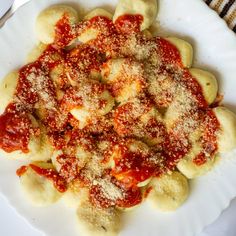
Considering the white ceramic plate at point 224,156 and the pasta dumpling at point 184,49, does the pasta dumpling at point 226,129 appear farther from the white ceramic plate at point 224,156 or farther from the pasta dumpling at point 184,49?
the pasta dumpling at point 184,49

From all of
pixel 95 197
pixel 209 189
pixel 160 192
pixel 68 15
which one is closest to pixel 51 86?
pixel 68 15

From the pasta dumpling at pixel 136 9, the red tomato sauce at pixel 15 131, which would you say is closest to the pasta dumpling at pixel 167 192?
the red tomato sauce at pixel 15 131

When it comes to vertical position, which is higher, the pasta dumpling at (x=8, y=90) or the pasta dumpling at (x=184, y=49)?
the pasta dumpling at (x=184, y=49)

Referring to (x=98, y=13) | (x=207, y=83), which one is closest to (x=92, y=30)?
(x=98, y=13)

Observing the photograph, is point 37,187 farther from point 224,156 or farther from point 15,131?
point 224,156

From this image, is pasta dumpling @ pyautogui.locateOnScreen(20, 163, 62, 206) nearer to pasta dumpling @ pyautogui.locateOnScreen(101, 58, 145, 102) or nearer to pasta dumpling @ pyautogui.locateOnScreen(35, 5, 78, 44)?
pasta dumpling @ pyautogui.locateOnScreen(101, 58, 145, 102)

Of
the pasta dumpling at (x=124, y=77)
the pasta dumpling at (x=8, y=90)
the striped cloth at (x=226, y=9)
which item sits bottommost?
the pasta dumpling at (x=8, y=90)
